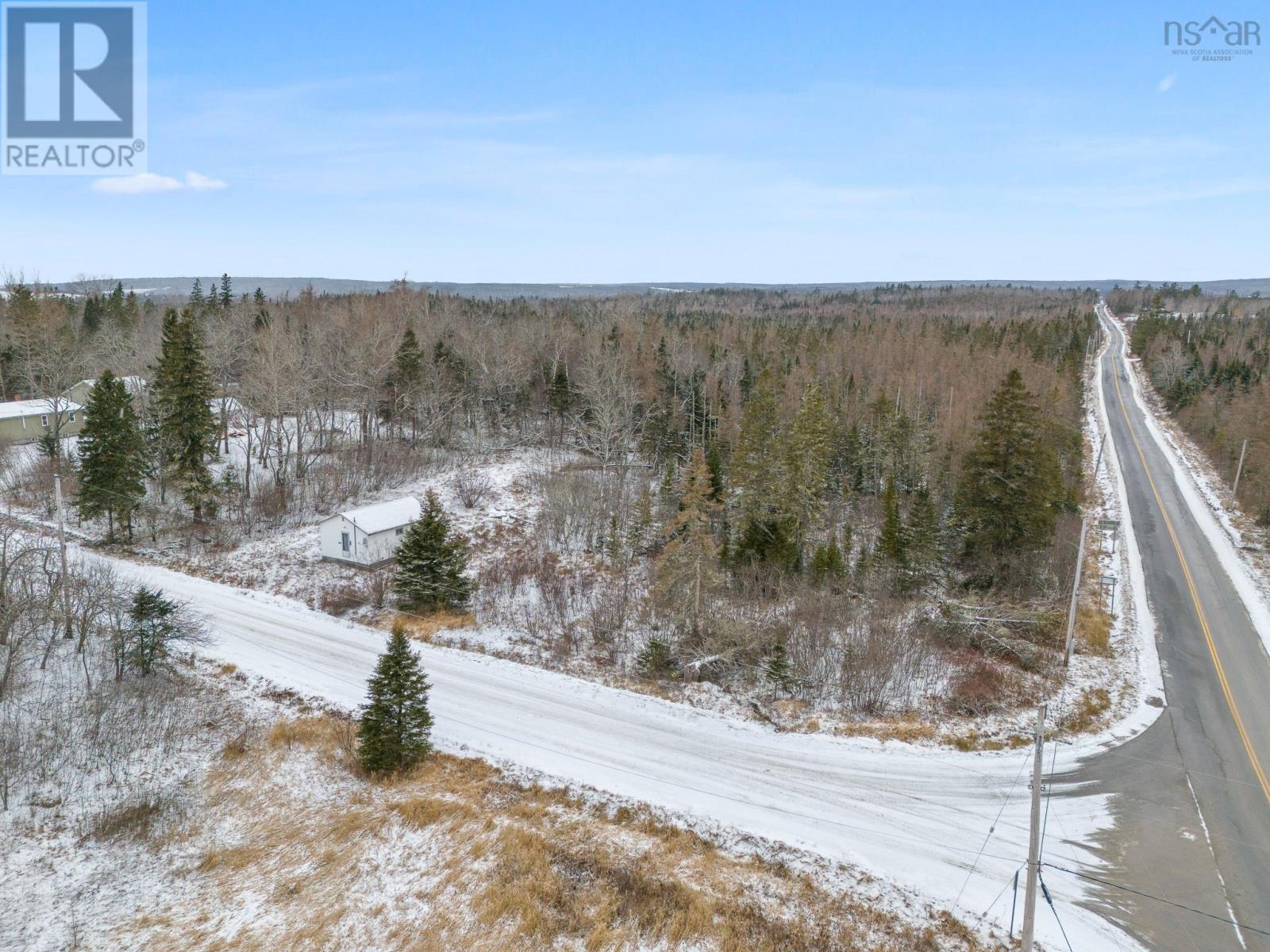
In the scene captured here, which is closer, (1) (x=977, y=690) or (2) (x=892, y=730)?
(2) (x=892, y=730)

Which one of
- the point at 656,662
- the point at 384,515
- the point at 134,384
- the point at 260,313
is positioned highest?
the point at 260,313

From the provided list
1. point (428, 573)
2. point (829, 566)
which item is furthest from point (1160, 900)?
point (428, 573)

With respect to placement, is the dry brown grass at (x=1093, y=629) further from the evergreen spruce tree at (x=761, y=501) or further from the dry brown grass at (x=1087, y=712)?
the evergreen spruce tree at (x=761, y=501)

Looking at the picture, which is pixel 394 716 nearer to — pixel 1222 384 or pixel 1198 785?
pixel 1198 785

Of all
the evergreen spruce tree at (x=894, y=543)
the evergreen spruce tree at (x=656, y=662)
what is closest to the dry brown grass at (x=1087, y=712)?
the evergreen spruce tree at (x=894, y=543)

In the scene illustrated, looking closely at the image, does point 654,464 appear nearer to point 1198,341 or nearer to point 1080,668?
point 1080,668

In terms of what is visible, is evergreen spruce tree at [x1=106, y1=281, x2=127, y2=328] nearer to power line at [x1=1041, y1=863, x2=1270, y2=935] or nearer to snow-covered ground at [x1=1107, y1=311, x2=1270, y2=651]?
power line at [x1=1041, y1=863, x2=1270, y2=935]

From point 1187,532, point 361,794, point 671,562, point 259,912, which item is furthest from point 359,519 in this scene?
point 1187,532

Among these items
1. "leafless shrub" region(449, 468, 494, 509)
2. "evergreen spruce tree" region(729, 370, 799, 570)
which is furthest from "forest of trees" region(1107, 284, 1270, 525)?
"leafless shrub" region(449, 468, 494, 509)
